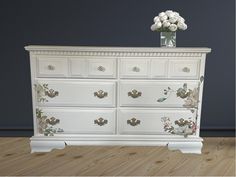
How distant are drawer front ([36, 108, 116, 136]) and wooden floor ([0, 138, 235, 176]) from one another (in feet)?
0.84

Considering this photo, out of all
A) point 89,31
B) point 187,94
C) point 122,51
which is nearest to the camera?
point 122,51

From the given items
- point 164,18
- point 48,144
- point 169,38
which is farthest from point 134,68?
point 48,144

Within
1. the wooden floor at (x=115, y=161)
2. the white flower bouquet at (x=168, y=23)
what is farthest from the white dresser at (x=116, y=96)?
the white flower bouquet at (x=168, y=23)

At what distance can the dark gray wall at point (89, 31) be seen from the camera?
345cm

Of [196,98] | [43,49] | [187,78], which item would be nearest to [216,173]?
[196,98]

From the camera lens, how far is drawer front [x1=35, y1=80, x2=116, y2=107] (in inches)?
111

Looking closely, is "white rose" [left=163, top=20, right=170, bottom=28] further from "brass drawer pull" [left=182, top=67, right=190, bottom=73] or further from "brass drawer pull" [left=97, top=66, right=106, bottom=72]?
"brass drawer pull" [left=97, top=66, right=106, bottom=72]

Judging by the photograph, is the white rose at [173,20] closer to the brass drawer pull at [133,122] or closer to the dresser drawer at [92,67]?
the dresser drawer at [92,67]

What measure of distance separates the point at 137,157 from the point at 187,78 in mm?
958

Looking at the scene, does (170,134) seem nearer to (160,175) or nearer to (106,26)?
(160,175)

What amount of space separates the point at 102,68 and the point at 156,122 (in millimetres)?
795

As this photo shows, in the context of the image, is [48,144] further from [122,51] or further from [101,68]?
[122,51]

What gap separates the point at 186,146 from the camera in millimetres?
2953

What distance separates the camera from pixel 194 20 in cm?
351
